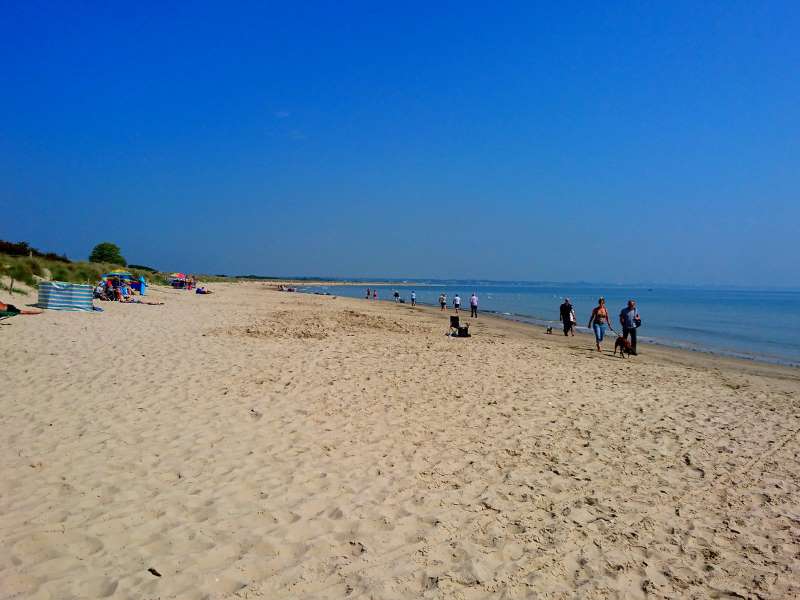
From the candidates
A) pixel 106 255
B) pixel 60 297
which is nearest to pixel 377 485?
pixel 60 297

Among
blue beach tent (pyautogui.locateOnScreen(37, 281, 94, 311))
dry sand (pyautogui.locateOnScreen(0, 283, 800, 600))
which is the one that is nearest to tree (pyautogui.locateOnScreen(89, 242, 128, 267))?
blue beach tent (pyautogui.locateOnScreen(37, 281, 94, 311))

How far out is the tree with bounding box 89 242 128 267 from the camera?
58.0m

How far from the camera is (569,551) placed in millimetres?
3807

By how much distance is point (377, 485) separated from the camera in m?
4.79

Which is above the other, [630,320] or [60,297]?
[630,320]

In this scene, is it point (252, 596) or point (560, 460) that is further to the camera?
point (560, 460)

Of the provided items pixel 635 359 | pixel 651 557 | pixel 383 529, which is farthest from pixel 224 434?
pixel 635 359

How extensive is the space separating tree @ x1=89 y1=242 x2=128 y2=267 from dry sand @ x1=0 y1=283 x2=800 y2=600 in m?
54.8

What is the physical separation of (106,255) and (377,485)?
6353cm

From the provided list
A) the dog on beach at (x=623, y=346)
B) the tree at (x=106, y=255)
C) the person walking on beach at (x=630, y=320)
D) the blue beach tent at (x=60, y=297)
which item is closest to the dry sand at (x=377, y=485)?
the dog on beach at (x=623, y=346)

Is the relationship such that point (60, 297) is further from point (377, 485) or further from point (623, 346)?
point (623, 346)

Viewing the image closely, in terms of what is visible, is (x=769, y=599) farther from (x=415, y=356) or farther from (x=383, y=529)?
(x=415, y=356)

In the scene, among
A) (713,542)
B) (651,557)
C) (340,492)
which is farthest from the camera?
(340,492)

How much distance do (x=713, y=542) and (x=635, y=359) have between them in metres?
12.0
